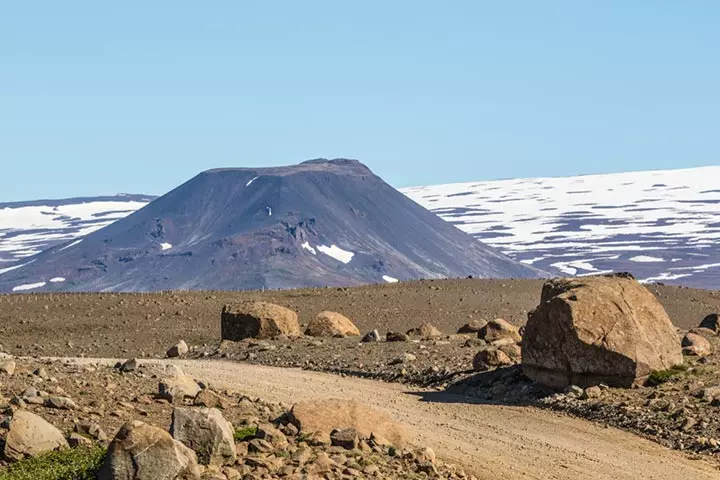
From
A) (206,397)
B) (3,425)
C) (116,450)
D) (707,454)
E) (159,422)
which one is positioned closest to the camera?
(116,450)

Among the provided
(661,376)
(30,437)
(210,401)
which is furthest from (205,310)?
(30,437)

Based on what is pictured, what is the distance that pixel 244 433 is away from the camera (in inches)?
732

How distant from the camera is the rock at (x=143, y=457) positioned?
15.6 metres

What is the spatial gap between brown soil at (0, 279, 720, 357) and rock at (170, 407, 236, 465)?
27.7 m

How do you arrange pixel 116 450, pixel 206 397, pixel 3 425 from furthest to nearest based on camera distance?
pixel 206 397 < pixel 3 425 < pixel 116 450

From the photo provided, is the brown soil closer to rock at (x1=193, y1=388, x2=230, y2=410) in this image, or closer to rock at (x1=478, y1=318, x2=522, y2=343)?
rock at (x1=478, y1=318, x2=522, y2=343)

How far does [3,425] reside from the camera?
17.6 metres

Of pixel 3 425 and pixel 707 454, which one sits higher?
pixel 3 425

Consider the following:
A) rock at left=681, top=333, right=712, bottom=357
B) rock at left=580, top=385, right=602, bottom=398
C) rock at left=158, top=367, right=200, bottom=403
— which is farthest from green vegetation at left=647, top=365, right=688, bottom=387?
rock at left=158, top=367, right=200, bottom=403

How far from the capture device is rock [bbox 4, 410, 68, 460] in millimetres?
16859

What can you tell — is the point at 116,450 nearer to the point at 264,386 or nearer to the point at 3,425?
the point at 3,425

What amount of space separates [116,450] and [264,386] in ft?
43.5

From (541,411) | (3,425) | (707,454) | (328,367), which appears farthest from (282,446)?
(328,367)

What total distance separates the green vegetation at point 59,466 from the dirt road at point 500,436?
240 inches
